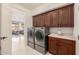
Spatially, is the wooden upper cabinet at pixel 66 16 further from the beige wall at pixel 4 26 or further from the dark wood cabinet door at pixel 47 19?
the beige wall at pixel 4 26

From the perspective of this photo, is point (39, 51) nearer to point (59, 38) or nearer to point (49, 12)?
point (59, 38)

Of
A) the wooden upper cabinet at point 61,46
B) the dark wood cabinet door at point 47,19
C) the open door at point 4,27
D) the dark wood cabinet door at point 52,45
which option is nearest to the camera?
the open door at point 4,27

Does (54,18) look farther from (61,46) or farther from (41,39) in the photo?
(61,46)

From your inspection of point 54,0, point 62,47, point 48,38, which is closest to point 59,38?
point 62,47

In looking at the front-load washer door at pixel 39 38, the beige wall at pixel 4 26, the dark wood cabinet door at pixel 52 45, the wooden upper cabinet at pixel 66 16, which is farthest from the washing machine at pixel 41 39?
the beige wall at pixel 4 26

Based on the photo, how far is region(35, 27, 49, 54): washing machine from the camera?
2815 millimetres

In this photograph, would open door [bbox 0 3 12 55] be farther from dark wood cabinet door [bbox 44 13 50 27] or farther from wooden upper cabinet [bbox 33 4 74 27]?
dark wood cabinet door [bbox 44 13 50 27]

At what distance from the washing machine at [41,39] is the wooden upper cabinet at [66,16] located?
0.59 meters

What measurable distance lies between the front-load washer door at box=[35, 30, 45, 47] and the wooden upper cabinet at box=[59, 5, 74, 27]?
0.71 m

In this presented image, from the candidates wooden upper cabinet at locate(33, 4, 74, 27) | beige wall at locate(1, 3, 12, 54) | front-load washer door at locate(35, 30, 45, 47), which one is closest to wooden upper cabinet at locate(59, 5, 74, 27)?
wooden upper cabinet at locate(33, 4, 74, 27)

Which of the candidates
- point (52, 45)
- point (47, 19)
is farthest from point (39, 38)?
point (47, 19)

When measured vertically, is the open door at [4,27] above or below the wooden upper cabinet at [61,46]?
above

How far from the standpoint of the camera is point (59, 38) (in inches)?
95.0

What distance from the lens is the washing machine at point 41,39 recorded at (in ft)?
9.24
